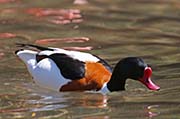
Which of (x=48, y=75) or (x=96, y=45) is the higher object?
(x=48, y=75)

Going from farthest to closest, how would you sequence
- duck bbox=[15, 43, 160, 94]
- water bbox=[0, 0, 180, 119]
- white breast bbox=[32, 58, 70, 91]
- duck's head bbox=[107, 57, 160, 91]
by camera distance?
white breast bbox=[32, 58, 70, 91], duck bbox=[15, 43, 160, 94], duck's head bbox=[107, 57, 160, 91], water bbox=[0, 0, 180, 119]

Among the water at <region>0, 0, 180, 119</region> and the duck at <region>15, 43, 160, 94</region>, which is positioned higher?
the duck at <region>15, 43, 160, 94</region>

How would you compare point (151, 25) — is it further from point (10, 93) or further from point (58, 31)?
point (10, 93)

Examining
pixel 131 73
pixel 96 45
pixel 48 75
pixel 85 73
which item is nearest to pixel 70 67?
pixel 85 73

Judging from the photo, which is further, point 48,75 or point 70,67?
point 48,75

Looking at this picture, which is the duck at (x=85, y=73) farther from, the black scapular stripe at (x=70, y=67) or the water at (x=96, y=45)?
the water at (x=96, y=45)

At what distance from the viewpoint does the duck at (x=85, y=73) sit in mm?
9500

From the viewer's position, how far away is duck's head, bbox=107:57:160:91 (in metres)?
9.39

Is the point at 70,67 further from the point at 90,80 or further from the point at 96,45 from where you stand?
the point at 96,45

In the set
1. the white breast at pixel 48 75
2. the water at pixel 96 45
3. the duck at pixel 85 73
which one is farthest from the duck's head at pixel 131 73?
the white breast at pixel 48 75

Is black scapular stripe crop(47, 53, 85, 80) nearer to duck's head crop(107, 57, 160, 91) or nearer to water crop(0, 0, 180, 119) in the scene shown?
water crop(0, 0, 180, 119)

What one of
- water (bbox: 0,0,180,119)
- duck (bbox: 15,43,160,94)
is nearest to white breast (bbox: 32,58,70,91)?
duck (bbox: 15,43,160,94)

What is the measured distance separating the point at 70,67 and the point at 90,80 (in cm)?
28

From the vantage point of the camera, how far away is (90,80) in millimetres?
9555
